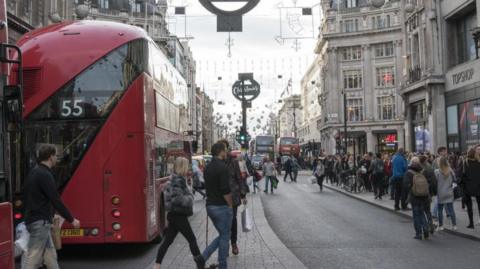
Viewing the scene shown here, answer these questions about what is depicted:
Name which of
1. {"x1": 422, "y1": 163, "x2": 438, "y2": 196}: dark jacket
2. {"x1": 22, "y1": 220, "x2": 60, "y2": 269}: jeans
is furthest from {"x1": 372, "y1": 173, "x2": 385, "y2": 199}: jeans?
{"x1": 22, "y1": 220, "x2": 60, "y2": 269}: jeans

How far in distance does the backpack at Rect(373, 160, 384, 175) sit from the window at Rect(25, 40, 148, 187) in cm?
1485

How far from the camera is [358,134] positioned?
8075 centimetres

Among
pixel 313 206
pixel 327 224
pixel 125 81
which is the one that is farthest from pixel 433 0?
pixel 125 81

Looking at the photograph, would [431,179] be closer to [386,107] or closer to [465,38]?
[465,38]

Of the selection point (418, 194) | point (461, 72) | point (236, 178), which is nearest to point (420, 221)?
point (418, 194)

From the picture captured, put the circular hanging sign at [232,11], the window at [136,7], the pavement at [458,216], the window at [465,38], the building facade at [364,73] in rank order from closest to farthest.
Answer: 1. the circular hanging sign at [232,11]
2. the pavement at [458,216]
3. the window at [465,38]
4. the building facade at [364,73]
5. the window at [136,7]

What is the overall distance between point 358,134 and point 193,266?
2890 inches

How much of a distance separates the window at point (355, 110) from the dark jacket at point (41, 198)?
7651 cm

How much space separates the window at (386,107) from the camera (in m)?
79.6

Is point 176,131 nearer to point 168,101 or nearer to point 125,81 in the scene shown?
point 168,101

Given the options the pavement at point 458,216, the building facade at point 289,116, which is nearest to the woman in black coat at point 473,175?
the pavement at point 458,216

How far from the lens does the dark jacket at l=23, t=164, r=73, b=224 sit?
6676 millimetres

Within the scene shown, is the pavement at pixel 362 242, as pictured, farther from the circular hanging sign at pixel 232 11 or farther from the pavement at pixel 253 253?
the circular hanging sign at pixel 232 11

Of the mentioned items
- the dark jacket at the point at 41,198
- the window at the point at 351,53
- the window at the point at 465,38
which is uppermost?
the window at the point at 351,53
